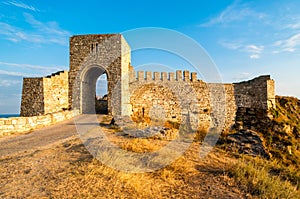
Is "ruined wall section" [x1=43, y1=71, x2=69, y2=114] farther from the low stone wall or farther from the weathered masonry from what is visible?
the low stone wall

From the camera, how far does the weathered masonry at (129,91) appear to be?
1240cm

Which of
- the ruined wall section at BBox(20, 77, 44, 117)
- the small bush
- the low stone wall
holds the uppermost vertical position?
the ruined wall section at BBox(20, 77, 44, 117)

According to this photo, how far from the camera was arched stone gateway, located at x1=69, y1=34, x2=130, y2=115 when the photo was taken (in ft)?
43.4

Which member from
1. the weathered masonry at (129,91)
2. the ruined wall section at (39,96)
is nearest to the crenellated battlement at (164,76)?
the weathered masonry at (129,91)

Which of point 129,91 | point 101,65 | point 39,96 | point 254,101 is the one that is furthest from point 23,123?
point 254,101

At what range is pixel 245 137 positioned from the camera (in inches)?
382

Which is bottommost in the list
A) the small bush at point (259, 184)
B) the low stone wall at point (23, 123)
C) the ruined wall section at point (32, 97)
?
the small bush at point (259, 184)

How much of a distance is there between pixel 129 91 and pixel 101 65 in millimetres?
2823

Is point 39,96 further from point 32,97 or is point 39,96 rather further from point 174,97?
point 174,97

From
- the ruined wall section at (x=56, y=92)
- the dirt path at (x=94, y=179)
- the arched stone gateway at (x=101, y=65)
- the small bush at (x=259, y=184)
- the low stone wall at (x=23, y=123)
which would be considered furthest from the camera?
the arched stone gateway at (x=101, y=65)

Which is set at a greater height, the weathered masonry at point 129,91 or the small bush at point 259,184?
the weathered masonry at point 129,91

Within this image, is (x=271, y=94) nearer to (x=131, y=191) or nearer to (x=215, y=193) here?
(x=215, y=193)

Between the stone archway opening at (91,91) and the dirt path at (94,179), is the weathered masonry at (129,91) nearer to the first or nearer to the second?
the stone archway opening at (91,91)

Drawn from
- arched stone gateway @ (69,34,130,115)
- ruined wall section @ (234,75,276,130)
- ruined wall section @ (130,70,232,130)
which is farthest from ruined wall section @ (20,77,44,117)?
ruined wall section @ (234,75,276,130)
